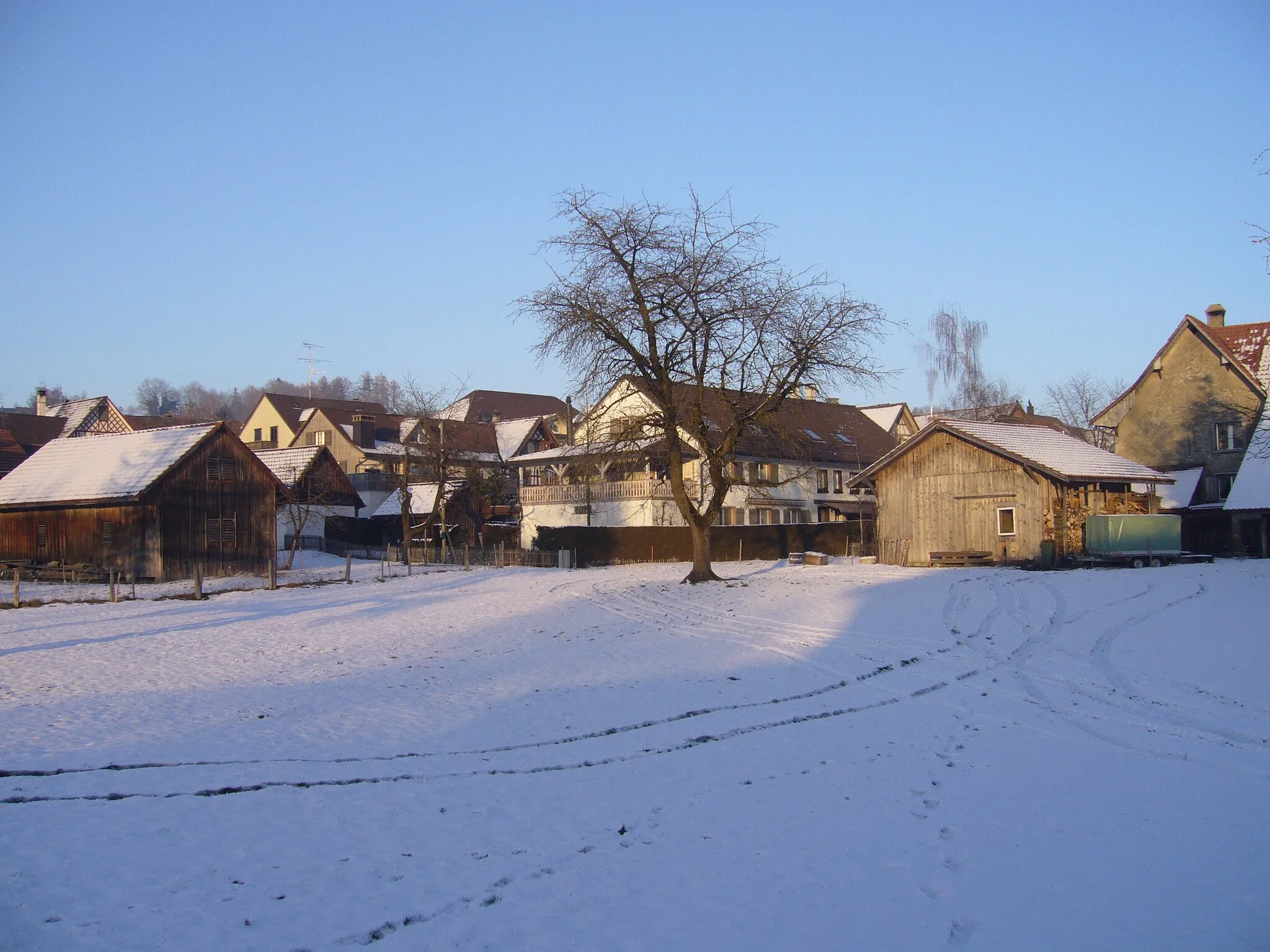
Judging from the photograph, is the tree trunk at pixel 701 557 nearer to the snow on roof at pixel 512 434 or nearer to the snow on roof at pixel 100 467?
the snow on roof at pixel 100 467

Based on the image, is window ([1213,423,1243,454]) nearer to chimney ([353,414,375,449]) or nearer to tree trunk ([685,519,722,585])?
tree trunk ([685,519,722,585])

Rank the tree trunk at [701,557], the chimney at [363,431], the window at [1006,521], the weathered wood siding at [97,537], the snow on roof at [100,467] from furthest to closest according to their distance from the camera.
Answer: the chimney at [363,431] → the snow on roof at [100,467] → the weathered wood siding at [97,537] → the window at [1006,521] → the tree trunk at [701,557]

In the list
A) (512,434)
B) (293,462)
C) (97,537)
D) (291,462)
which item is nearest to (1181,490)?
→ (512,434)

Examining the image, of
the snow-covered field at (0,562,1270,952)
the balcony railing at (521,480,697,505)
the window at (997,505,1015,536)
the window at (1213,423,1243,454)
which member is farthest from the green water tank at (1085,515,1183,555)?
the balcony railing at (521,480,697,505)

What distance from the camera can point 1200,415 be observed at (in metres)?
48.1

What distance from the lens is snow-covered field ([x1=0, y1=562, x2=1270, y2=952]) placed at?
6.82 metres

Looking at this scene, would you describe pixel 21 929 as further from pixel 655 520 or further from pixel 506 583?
pixel 655 520

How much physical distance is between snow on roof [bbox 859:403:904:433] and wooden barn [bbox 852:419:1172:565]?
33.5m

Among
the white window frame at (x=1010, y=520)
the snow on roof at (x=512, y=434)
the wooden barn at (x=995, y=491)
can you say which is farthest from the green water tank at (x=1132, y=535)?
the snow on roof at (x=512, y=434)

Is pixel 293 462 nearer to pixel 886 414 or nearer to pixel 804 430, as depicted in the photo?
pixel 804 430

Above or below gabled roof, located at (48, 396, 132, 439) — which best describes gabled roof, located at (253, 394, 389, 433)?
above

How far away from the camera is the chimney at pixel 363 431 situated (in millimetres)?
75000

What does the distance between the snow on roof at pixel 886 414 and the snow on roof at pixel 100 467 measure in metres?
49.2

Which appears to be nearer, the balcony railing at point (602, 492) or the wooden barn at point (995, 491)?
the wooden barn at point (995, 491)
